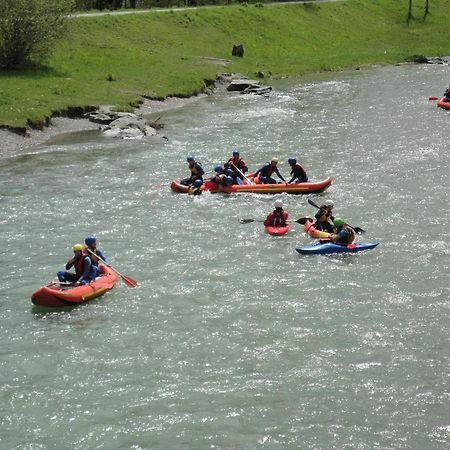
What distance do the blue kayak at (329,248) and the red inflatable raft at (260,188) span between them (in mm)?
6245

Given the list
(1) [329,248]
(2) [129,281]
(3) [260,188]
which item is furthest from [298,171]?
(2) [129,281]

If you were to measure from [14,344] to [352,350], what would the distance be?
7167 mm

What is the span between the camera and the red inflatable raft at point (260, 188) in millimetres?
27734

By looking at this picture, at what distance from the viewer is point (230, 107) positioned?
1815 inches

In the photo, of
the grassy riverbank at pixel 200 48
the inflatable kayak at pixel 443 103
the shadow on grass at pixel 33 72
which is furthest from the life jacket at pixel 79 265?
the inflatable kayak at pixel 443 103

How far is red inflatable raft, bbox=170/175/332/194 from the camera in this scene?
1092 inches

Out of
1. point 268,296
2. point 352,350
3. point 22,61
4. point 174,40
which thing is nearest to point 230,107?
point 22,61

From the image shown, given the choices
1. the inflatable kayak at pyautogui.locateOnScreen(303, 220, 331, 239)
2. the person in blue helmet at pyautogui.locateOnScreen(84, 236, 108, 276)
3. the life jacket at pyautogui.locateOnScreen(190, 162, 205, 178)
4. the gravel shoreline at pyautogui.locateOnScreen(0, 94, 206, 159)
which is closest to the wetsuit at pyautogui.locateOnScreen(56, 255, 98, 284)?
the person in blue helmet at pyautogui.locateOnScreen(84, 236, 108, 276)

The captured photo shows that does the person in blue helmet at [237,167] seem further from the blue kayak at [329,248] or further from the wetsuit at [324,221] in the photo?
the blue kayak at [329,248]

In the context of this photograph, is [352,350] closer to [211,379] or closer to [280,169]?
[211,379]

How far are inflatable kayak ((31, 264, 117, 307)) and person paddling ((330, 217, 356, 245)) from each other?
6.33 metres

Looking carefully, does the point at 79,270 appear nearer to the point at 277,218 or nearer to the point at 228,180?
the point at 277,218

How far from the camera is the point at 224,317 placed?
17.6 m

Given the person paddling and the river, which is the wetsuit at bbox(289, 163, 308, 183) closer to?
the river
